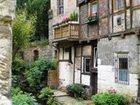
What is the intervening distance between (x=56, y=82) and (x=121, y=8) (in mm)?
9163

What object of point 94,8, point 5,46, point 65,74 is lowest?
point 65,74

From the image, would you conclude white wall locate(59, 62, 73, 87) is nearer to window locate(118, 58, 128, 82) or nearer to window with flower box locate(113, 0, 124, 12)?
window locate(118, 58, 128, 82)

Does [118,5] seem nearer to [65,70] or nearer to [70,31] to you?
[70,31]

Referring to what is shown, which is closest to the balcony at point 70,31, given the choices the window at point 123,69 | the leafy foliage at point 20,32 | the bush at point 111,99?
the leafy foliage at point 20,32

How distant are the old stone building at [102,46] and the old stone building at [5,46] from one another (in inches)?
438

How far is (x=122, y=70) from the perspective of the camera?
533 inches

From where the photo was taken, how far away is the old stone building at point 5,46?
1.25 m

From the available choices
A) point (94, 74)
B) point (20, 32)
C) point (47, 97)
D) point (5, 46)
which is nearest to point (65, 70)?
point (47, 97)

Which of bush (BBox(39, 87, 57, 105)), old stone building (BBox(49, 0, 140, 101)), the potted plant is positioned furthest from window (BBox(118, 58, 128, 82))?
bush (BBox(39, 87, 57, 105))

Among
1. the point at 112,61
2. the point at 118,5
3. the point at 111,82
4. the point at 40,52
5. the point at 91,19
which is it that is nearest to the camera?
the point at 118,5

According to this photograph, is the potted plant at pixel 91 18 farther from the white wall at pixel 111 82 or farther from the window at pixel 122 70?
A: the window at pixel 122 70

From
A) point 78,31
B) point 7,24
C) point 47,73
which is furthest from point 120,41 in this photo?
point 7,24

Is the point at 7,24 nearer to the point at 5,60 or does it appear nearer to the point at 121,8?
the point at 5,60

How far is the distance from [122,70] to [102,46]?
86.8 inches
